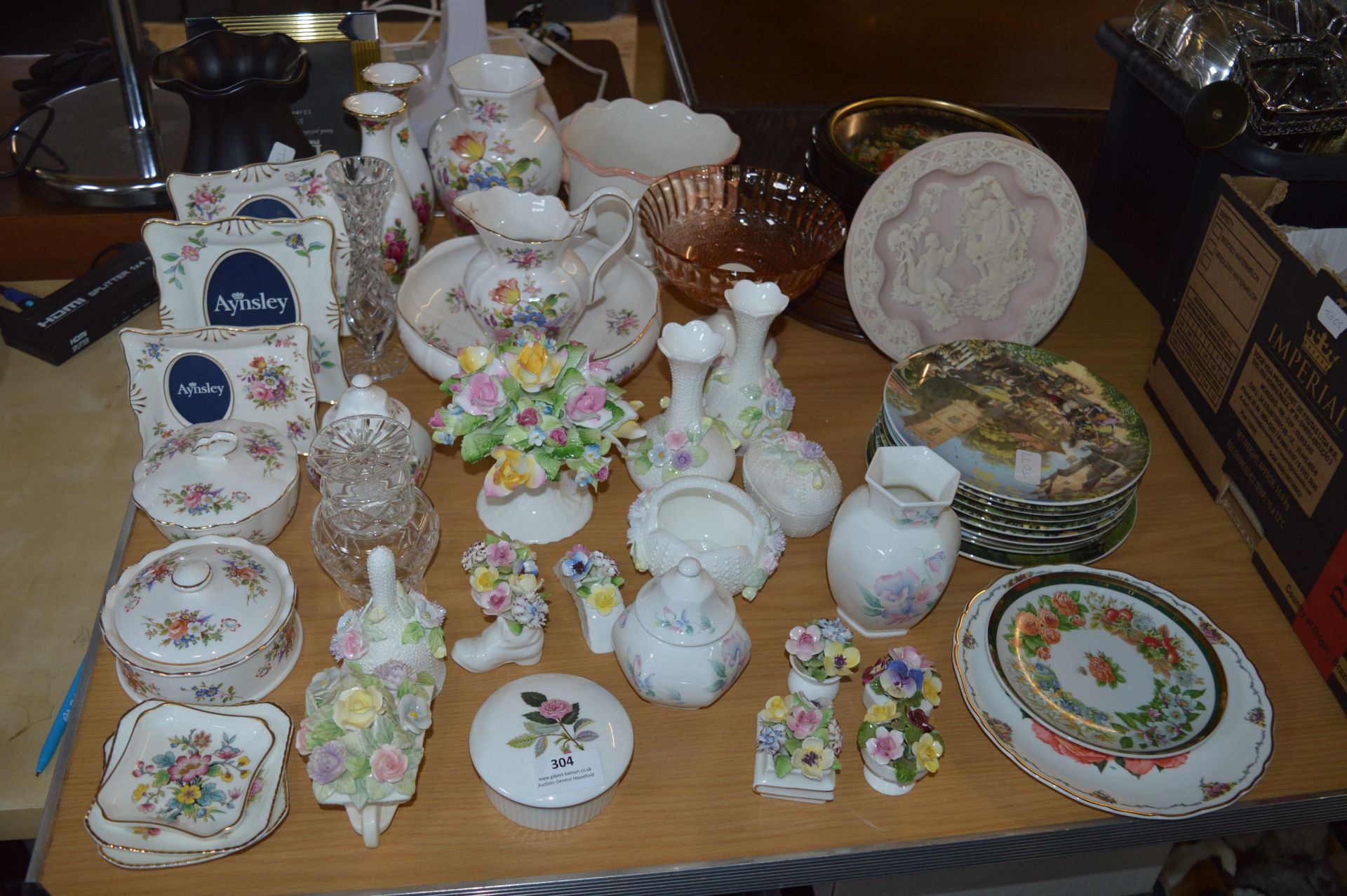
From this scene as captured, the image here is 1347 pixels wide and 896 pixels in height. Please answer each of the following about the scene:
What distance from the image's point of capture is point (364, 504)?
1.01 m

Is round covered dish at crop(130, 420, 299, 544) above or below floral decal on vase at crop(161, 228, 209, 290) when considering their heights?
below

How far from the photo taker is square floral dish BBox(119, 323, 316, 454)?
1120mm

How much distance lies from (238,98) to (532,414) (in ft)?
2.09

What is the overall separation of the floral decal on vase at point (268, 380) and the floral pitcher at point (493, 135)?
369 mm

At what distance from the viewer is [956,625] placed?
1064 millimetres

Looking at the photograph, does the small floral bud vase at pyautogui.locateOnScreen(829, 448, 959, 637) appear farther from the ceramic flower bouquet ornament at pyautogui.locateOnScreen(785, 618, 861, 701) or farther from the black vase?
the black vase

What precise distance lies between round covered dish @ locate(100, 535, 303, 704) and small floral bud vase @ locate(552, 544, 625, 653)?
10.2 inches

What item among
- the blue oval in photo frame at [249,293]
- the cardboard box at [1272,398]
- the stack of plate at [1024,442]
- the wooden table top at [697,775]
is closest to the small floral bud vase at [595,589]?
the wooden table top at [697,775]

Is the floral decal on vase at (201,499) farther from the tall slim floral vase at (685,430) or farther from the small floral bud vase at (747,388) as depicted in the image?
the small floral bud vase at (747,388)

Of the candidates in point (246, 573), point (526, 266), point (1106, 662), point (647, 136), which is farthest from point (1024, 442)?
point (246, 573)

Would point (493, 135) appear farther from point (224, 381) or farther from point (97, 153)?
point (97, 153)

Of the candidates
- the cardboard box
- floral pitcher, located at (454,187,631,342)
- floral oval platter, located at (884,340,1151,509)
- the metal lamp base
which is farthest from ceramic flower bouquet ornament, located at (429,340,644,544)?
the metal lamp base

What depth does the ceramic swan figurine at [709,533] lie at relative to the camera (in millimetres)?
1015

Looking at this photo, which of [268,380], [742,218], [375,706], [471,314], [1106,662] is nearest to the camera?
[375,706]
